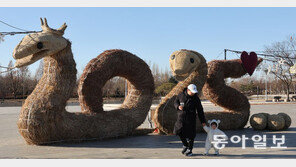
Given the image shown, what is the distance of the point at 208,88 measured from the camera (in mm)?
9438

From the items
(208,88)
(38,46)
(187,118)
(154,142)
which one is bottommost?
(154,142)

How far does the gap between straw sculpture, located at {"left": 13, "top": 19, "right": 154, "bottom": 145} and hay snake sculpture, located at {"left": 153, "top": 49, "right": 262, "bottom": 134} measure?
0.72 metres

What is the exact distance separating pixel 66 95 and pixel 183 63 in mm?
3128

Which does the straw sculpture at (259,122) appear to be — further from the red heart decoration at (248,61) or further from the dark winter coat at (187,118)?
the dark winter coat at (187,118)

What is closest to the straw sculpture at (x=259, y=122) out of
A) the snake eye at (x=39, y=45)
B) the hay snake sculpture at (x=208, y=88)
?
the hay snake sculpture at (x=208, y=88)

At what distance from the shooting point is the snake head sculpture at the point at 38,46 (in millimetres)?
6637

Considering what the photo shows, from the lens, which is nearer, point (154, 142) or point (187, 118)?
point (187, 118)

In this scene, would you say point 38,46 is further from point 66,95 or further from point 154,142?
point 154,142

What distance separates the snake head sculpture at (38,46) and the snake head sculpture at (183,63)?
2911 millimetres

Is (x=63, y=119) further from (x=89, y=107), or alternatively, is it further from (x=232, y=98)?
(x=232, y=98)

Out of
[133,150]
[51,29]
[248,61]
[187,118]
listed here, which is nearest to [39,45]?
[51,29]

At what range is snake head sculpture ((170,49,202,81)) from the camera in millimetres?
8180

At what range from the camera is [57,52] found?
7.04 m

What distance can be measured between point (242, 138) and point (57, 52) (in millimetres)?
4897
